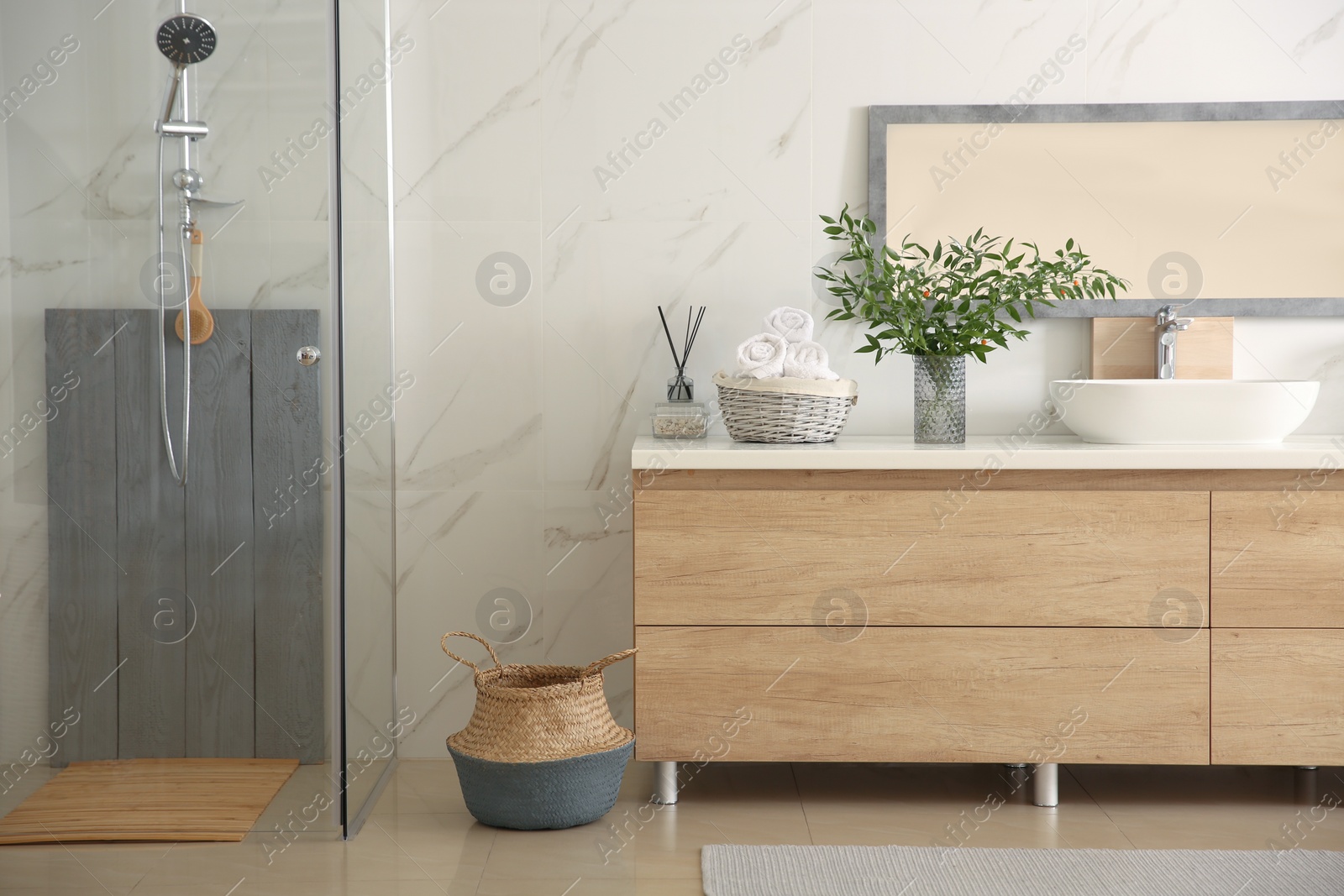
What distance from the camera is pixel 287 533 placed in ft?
6.27

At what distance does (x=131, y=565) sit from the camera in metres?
1.84

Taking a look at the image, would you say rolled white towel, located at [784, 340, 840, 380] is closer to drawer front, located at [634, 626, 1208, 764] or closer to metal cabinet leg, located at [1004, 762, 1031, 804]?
drawer front, located at [634, 626, 1208, 764]

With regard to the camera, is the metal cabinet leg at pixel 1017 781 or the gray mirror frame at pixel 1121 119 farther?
the gray mirror frame at pixel 1121 119

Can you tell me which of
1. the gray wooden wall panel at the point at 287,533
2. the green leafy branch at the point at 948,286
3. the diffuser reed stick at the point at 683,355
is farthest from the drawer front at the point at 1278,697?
the gray wooden wall panel at the point at 287,533

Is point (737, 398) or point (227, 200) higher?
point (227, 200)

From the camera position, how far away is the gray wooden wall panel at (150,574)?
1.83 meters

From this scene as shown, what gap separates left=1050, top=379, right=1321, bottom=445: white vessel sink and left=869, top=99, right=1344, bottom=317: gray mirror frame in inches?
14.8

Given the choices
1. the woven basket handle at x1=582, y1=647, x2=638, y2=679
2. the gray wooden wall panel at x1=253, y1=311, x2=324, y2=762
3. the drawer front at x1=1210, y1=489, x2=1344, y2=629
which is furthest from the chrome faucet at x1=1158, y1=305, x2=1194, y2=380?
the gray wooden wall panel at x1=253, y1=311, x2=324, y2=762

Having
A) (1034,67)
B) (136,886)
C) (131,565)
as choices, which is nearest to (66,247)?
(131,565)

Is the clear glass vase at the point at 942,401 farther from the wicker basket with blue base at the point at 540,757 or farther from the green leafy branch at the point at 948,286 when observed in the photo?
the wicker basket with blue base at the point at 540,757

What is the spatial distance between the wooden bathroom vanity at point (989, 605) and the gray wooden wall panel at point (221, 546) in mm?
709

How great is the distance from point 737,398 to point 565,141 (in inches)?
29.7

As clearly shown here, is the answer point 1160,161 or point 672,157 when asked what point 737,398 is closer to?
point 672,157

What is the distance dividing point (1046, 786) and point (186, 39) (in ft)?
6.95
